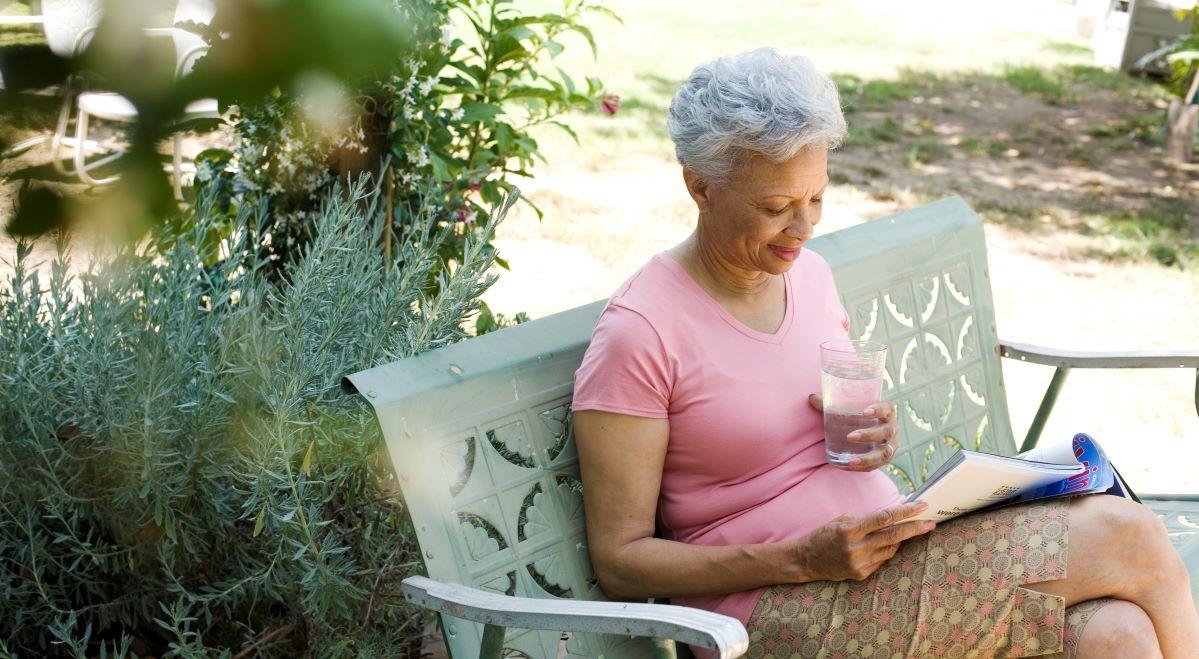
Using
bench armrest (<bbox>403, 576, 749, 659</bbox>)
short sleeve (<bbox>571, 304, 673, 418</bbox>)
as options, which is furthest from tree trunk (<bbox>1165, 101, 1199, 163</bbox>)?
bench armrest (<bbox>403, 576, 749, 659</bbox>)

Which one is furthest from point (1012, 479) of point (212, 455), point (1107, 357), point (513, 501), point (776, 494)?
point (212, 455)

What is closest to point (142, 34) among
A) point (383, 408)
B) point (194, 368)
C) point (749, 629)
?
point (383, 408)

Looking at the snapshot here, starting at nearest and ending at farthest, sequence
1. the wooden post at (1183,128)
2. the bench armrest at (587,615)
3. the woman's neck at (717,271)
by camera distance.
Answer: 1. the bench armrest at (587,615)
2. the woman's neck at (717,271)
3. the wooden post at (1183,128)

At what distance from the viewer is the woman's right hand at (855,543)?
1.86m

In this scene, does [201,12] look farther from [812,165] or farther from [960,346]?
[960,346]

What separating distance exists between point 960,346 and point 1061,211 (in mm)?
4477

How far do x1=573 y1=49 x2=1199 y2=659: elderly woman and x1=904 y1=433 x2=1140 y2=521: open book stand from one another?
28 millimetres

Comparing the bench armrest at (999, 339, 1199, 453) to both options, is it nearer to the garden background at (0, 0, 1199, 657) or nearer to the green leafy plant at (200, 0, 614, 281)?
the garden background at (0, 0, 1199, 657)

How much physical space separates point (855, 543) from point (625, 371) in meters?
0.44

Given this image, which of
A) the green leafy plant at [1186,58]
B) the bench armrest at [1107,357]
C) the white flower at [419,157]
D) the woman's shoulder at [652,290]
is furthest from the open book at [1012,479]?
the green leafy plant at [1186,58]

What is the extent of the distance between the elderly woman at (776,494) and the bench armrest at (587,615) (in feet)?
0.90

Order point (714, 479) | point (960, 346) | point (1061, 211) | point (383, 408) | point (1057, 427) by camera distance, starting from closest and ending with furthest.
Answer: point (383, 408)
point (714, 479)
point (960, 346)
point (1057, 427)
point (1061, 211)

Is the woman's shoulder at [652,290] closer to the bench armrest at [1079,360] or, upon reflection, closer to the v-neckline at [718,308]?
the v-neckline at [718,308]

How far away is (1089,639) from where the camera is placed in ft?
6.09
